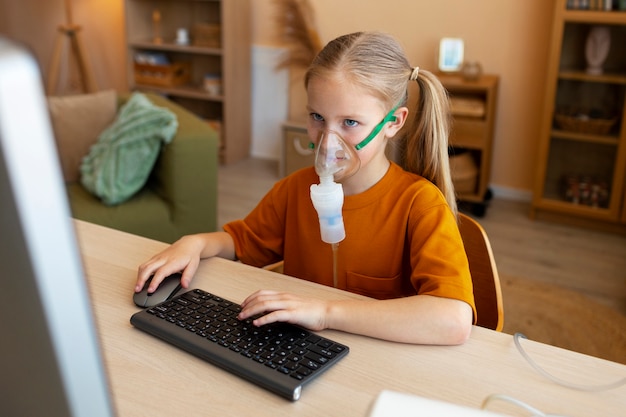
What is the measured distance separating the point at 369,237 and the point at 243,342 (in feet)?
1.51

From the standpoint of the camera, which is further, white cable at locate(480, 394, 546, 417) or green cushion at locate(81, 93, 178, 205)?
green cushion at locate(81, 93, 178, 205)

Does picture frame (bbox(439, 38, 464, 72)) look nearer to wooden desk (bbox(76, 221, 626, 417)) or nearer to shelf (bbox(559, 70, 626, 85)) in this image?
shelf (bbox(559, 70, 626, 85))

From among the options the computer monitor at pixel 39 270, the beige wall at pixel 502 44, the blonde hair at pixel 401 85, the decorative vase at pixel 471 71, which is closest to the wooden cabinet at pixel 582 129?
the beige wall at pixel 502 44

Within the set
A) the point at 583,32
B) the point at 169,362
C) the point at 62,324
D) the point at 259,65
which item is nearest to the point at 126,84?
the point at 259,65

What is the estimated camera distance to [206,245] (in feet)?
4.24

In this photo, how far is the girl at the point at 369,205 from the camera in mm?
1198

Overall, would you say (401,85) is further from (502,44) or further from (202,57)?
(202,57)

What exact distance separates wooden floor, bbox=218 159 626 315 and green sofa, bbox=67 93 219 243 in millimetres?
740

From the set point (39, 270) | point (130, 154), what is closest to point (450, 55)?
point (130, 154)

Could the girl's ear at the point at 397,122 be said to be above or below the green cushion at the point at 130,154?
above

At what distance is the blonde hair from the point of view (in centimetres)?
127

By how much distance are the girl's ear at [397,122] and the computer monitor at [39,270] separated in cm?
100

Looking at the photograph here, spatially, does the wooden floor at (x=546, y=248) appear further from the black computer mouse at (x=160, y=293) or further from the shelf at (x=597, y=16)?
the black computer mouse at (x=160, y=293)

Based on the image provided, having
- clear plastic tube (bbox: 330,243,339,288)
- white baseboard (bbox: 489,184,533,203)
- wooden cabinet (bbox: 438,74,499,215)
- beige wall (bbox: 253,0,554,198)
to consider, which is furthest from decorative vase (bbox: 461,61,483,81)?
clear plastic tube (bbox: 330,243,339,288)
